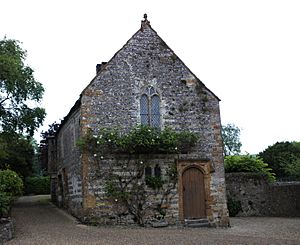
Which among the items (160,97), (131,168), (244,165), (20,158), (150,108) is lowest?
(131,168)

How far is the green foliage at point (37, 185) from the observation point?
41219 mm

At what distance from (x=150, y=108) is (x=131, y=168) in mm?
3100

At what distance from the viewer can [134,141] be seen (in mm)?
16938

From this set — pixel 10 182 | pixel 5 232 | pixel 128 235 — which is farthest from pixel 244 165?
pixel 5 232

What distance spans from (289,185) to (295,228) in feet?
25.1

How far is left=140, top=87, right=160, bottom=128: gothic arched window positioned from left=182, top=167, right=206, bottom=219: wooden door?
2859 millimetres

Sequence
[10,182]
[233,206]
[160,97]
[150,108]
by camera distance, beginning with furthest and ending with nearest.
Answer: [233,206], [10,182], [160,97], [150,108]

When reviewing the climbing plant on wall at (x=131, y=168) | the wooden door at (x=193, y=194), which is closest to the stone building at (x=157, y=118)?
the wooden door at (x=193, y=194)

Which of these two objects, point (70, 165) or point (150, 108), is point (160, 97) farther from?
point (70, 165)

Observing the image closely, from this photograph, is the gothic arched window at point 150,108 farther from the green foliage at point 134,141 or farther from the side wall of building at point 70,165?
the side wall of building at point 70,165

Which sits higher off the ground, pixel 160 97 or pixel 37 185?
pixel 160 97

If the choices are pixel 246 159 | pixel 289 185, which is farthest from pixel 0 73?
pixel 289 185

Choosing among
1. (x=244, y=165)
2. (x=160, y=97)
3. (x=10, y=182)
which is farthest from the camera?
(x=244, y=165)

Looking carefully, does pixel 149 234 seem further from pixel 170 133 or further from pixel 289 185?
pixel 289 185
